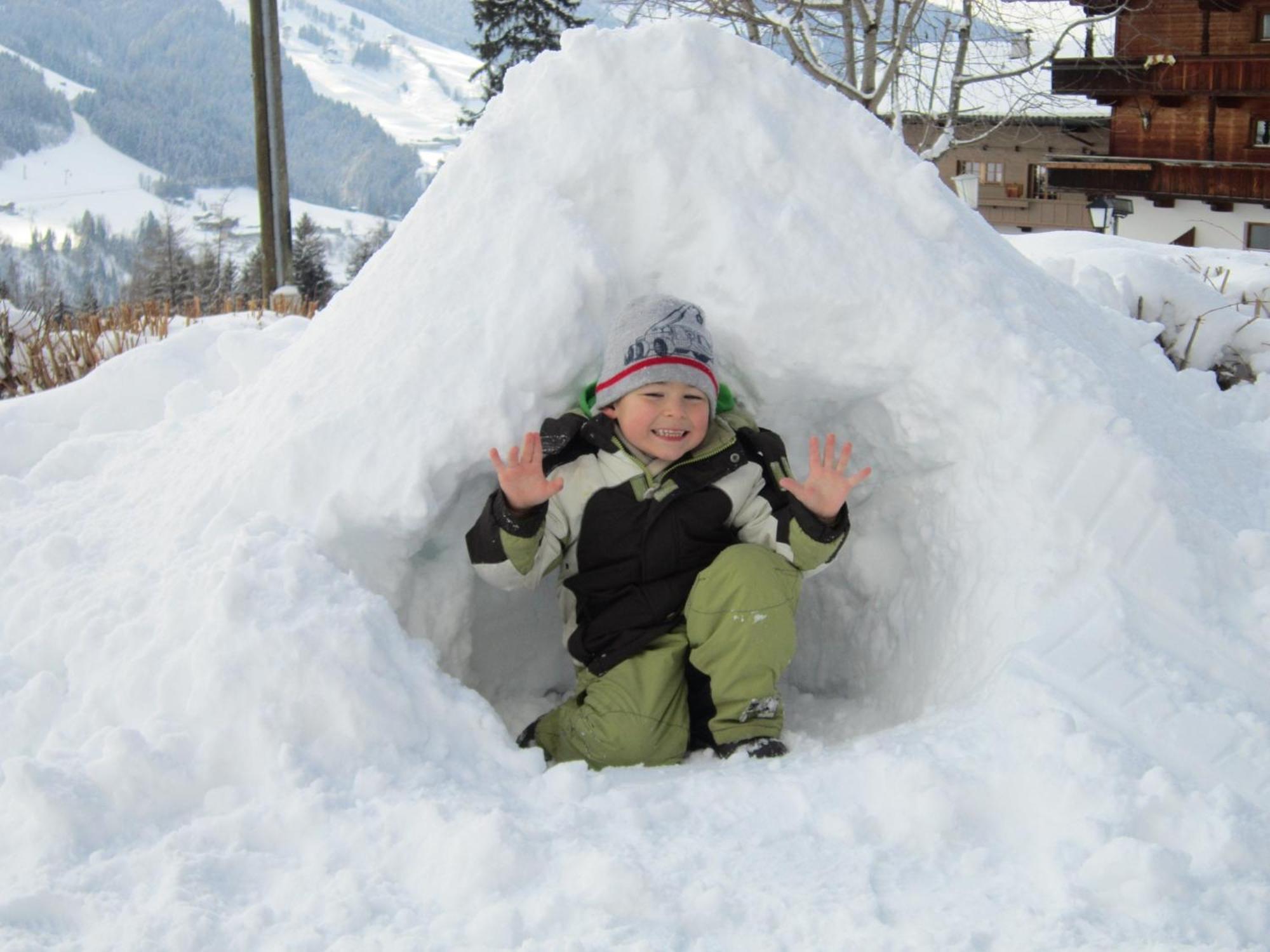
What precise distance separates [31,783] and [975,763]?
1.55m

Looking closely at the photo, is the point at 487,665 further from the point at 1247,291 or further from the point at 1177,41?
the point at 1177,41

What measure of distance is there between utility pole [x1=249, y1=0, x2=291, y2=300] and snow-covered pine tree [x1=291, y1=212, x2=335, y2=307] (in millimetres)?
18650

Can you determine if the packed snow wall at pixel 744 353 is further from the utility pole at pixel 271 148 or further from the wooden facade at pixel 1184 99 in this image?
the wooden facade at pixel 1184 99

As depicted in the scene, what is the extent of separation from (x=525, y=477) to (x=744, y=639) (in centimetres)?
59

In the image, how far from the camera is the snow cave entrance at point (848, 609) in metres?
2.54

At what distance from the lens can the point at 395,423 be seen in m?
2.37

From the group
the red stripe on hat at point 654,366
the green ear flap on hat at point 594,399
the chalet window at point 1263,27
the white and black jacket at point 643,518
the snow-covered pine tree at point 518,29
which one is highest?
the snow-covered pine tree at point 518,29

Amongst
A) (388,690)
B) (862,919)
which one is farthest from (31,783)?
(862,919)

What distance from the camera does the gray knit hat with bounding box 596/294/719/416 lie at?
2.37m

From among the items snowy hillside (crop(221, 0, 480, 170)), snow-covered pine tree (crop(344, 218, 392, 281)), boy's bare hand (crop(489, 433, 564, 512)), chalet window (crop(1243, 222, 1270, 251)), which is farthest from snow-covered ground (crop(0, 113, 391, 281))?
boy's bare hand (crop(489, 433, 564, 512))

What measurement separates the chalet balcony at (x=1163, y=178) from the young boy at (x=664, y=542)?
1846cm

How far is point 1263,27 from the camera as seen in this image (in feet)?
58.0

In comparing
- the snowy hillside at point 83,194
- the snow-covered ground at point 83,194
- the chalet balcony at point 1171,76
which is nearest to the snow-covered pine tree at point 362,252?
the chalet balcony at point 1171,76

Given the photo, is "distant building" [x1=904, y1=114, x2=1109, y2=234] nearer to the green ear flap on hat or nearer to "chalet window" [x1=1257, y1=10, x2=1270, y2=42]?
"chalet window" [x1=1257, y1=10, x2=1270, y2=42]
